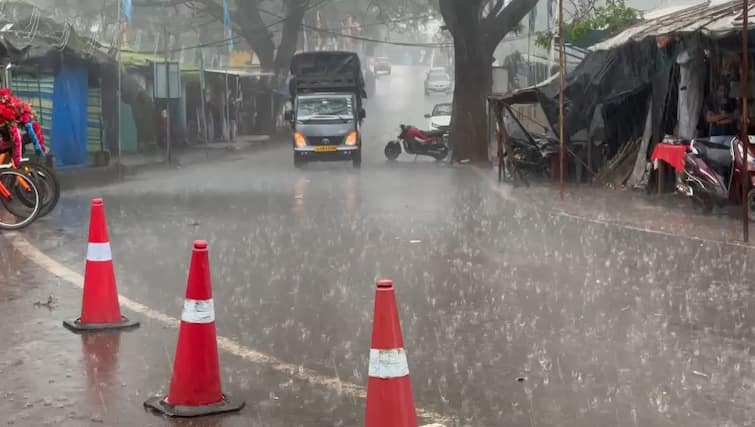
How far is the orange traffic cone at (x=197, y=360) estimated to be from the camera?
5852 mm

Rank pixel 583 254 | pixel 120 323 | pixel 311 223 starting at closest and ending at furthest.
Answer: pixel 120 323
pixel 583 254
pixel 311 223

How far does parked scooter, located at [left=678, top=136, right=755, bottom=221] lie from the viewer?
1536 centimetres

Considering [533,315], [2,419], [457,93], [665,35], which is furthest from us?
[457,93]

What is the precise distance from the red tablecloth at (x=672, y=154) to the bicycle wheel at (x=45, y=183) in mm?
8939

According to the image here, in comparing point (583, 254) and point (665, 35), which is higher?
point (665, 35)

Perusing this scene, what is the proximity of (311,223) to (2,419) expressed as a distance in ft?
32.0

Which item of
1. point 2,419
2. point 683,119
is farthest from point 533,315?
point 683,119

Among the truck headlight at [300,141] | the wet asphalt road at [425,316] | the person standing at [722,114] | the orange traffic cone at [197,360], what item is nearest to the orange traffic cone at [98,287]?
the wet asphalt road at [425,316]

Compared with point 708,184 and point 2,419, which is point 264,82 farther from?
point 2,419

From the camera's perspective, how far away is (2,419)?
578 cm

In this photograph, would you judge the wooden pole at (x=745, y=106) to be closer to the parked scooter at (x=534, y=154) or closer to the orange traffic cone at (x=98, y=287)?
the orange traffic cone at (x=98, y=287)

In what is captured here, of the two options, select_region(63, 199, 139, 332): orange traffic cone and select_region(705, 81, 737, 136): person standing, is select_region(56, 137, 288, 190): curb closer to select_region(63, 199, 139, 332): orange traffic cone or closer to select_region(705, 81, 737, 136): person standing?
select_region(705, 81, 737, 136): person standing

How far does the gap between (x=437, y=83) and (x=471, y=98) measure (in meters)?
50.1

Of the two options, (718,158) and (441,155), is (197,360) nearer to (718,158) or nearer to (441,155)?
(718,158)
